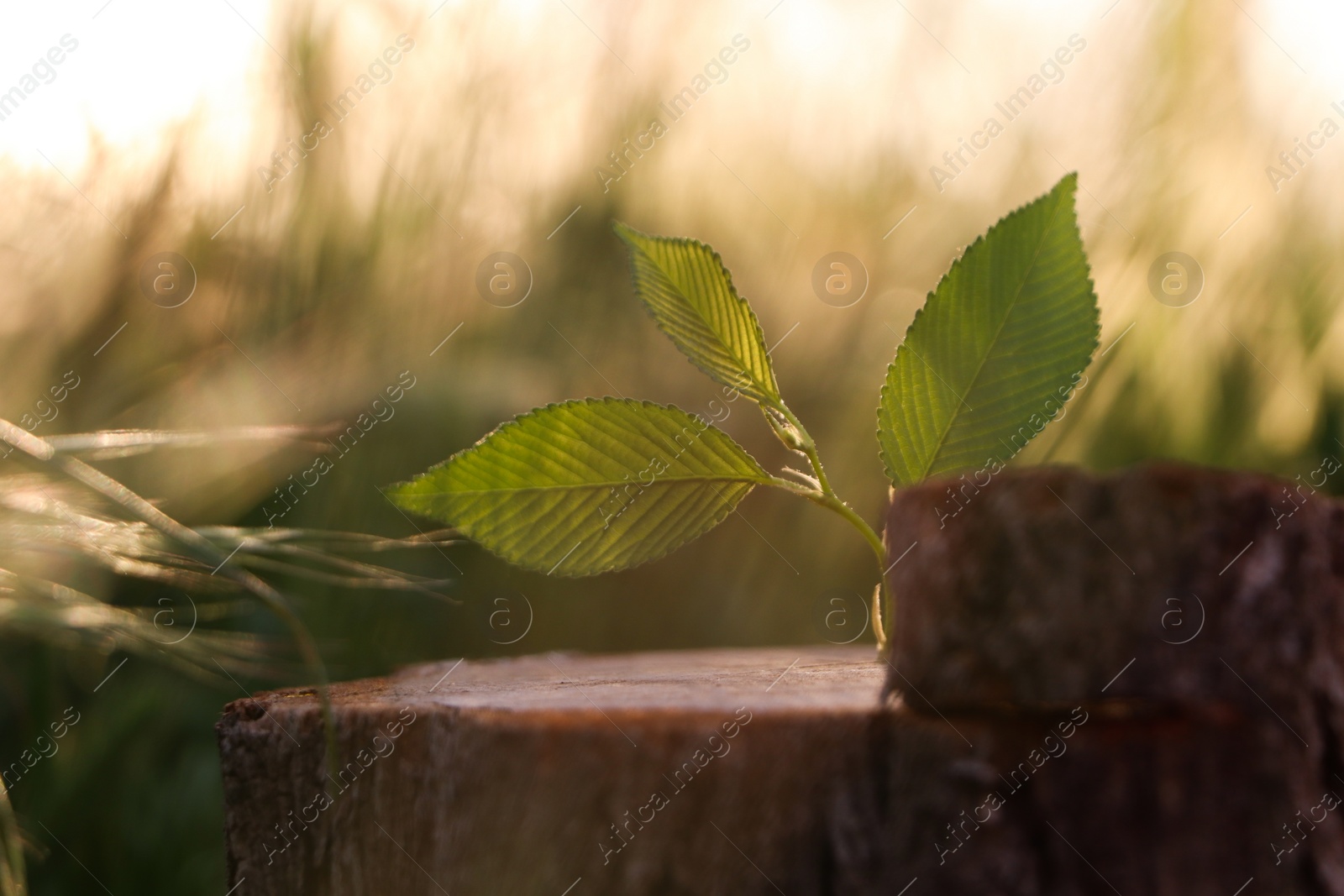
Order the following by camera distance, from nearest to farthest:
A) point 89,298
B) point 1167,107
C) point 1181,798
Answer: point 1181,798
point 89,298
point 1167,107

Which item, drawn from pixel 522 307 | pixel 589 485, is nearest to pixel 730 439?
pixel 589 485

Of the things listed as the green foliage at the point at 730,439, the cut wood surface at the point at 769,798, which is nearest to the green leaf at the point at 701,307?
the green foliage at the point at 730,439

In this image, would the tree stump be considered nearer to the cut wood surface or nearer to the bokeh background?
the cut wood surface

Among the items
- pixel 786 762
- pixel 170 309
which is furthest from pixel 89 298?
pixel 786 762

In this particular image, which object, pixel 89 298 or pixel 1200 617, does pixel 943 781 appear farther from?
pixel 89 298

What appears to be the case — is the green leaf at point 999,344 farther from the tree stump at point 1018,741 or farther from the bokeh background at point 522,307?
the bokeh background at point 522,307
